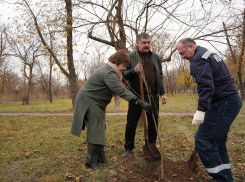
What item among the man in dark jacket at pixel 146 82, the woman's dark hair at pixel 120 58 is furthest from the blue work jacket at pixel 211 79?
the man in dark jacket at pixel 146 82

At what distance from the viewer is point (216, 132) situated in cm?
218

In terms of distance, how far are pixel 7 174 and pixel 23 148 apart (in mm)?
1523

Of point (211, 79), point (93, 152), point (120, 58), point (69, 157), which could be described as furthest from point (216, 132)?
point (69, 157)

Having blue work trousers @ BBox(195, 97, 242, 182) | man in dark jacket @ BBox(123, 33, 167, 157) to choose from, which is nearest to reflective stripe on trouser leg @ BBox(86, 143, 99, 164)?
man in dark jacket @ BBox(123, 33, 167, 157)

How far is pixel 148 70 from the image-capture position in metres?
3.45

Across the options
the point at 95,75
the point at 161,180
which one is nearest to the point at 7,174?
the point at 95,75

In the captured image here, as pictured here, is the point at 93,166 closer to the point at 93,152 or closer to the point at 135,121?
the point at 93,152

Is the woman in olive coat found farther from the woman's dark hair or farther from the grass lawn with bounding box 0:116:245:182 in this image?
the grass lawn with bounding box 0:116:245:182

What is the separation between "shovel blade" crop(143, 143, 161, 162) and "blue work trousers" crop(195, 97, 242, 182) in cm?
111

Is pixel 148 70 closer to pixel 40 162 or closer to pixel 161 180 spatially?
pixel 161 180

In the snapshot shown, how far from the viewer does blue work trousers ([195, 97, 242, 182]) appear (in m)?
2.16

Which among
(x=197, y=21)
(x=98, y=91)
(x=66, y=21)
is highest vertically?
(x=66, y=21)

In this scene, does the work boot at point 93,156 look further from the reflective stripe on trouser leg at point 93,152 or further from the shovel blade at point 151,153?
the shovel blade at point 151,153

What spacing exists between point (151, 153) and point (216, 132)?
141 cm
